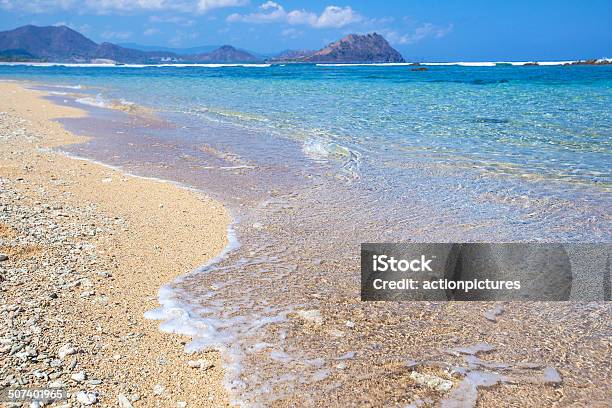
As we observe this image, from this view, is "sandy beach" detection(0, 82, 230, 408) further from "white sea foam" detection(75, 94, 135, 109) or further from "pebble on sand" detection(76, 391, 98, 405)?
"white sea foam" detection(75, 94, 135, 109)

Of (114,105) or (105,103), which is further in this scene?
(105,103)

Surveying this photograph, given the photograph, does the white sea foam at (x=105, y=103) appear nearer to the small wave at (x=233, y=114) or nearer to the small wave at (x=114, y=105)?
the small wave at (x=114, y=105)

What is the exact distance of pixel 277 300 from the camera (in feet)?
15.1

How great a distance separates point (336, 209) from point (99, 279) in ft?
12.1

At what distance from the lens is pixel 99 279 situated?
4750 mm

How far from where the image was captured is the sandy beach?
129 inches

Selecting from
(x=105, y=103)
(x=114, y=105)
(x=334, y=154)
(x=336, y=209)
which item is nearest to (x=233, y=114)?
(x=114, y=105)

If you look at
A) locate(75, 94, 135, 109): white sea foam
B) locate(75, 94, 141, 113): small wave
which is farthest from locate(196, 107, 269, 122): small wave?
locate(75, 94, 135, 109): white sea foam

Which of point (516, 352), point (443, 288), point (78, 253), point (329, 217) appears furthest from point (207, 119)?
point (516, 352)

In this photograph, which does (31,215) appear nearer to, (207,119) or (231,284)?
(231,284)

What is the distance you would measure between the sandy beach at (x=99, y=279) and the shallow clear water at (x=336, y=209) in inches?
12.0

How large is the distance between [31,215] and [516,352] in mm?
5798

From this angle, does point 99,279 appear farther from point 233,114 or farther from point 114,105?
point 114,105

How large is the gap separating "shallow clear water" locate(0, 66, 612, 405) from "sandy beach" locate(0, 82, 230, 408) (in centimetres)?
31
